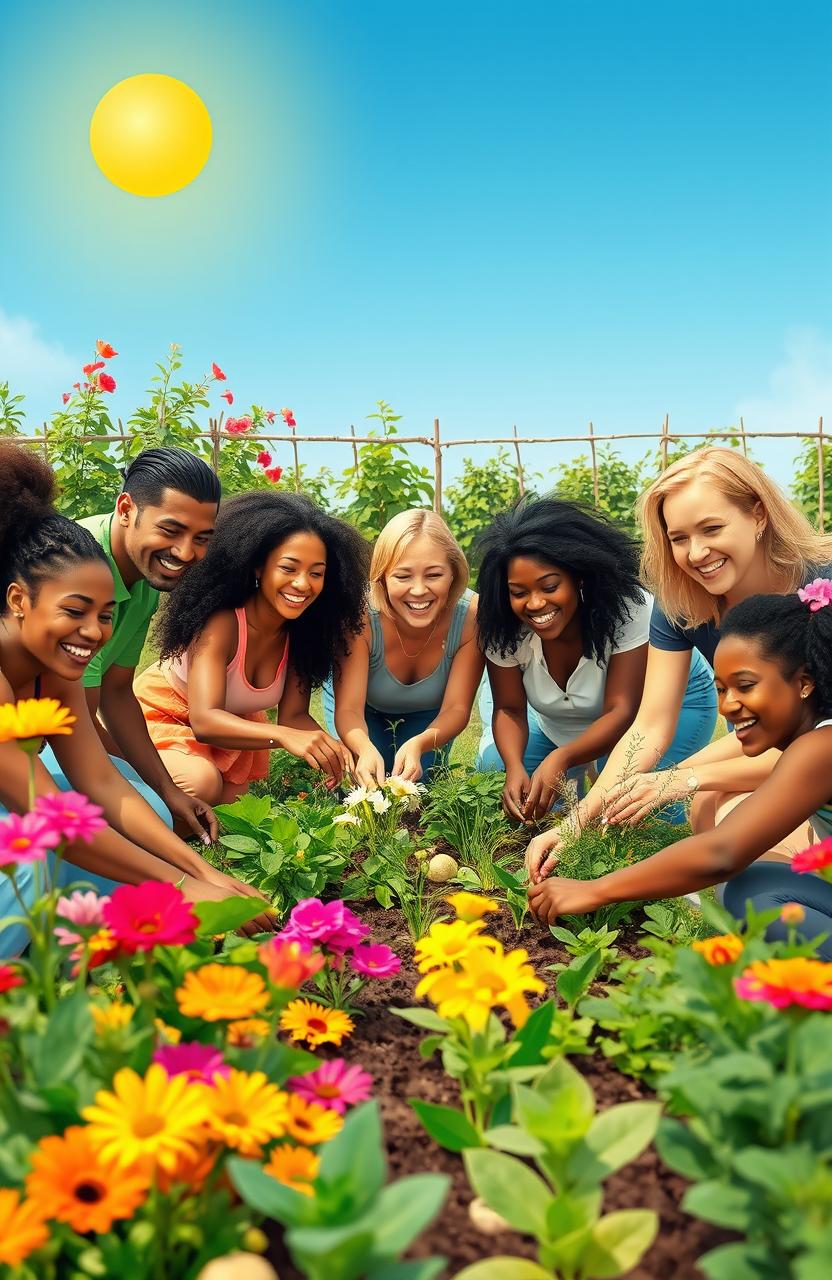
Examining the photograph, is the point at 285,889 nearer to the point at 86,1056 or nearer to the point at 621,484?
the point at 86,1056

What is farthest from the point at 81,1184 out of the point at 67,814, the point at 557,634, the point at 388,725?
the point at 388,725

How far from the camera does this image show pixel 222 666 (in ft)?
11.1

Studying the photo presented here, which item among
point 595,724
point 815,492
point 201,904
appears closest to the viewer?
point 201,904

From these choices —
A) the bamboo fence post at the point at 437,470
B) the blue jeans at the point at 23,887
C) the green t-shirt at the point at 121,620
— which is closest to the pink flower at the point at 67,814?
the blue jeans at the point at 23,887

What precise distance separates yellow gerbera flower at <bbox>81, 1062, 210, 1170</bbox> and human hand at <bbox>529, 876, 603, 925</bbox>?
1053mm

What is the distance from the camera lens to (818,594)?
6.91 ft

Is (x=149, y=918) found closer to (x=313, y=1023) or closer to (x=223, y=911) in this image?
(x=223, y=911)

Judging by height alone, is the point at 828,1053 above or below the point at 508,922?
above

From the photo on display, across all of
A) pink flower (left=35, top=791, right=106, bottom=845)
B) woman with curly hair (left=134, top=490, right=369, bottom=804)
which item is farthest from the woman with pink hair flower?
woman with curly hair (left=134, top=490, right=369, bottom=804)

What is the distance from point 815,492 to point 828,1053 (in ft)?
40.3

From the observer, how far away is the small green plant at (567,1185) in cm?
103

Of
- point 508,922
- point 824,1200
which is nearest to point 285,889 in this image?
point 508,922

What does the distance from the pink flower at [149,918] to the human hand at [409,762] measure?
170 cm

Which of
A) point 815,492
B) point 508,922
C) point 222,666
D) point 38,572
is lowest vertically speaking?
point 508,922
